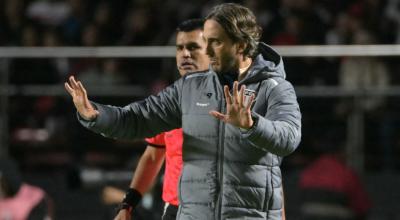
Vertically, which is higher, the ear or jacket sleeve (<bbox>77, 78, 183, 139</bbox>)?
the ear

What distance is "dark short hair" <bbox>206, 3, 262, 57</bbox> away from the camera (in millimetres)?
4051

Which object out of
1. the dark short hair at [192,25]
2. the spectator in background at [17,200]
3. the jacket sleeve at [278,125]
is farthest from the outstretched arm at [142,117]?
the spectator in background at [17,200]

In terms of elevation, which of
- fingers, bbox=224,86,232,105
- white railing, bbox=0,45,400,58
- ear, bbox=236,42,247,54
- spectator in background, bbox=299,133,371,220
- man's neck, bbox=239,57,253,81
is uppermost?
ear, bbox=236,42,247,54

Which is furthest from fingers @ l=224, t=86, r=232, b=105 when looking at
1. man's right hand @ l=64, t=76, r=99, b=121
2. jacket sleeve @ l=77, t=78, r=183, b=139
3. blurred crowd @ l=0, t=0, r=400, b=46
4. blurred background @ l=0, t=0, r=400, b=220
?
blurred crowd @ l=0, t=0, r=400, b=46

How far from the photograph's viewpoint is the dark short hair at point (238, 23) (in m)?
4.05

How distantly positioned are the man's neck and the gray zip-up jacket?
0.13 ft

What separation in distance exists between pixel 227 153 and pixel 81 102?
0.66m

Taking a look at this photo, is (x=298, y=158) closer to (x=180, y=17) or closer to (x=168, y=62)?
(x=168, y=62)

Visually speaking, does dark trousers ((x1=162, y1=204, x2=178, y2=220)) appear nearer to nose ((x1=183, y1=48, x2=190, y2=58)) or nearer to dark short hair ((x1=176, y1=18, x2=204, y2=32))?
nose ((x1=183, y1=48, x2=190, y2=58))

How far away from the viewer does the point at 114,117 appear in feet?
13.9

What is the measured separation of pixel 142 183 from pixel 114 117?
936 millimetres

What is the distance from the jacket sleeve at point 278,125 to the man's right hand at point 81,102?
740mm

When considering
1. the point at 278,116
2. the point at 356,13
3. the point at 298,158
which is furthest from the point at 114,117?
the point at 356,13

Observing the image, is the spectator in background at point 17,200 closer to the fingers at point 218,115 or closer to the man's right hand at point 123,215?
the man's right hand at point 123,215
